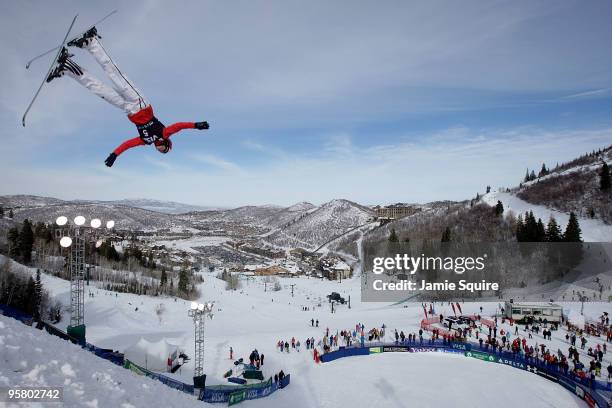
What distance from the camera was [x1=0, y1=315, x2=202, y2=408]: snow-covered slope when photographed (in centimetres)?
697

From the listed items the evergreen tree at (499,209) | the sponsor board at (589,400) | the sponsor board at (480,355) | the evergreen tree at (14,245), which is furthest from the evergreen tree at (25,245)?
the evergreen tree at (499,209)

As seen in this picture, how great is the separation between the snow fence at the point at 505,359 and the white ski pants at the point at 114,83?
72.8ft

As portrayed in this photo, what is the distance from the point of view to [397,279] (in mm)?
64812

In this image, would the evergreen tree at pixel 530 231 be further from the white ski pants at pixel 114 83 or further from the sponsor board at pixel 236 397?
the white ski pants at pixel 114 83

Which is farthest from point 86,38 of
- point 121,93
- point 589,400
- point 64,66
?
point 589,400

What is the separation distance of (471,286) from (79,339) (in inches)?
2122

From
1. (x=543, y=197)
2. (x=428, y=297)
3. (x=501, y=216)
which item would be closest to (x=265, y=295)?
(x=428, y=297)

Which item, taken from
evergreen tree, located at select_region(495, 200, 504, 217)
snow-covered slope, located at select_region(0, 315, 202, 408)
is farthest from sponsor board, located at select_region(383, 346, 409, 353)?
evergreen tree, located at select_region(495, 200, 504, 217)

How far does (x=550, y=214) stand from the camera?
7712 cm

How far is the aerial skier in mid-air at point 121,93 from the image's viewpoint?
19.2 ft

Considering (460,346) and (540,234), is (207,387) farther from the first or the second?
(540,234)

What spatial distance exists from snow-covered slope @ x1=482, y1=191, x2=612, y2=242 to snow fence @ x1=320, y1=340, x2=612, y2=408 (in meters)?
50.6

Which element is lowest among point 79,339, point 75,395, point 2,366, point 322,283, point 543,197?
point 322,283

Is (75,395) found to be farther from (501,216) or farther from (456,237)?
(501,216)
